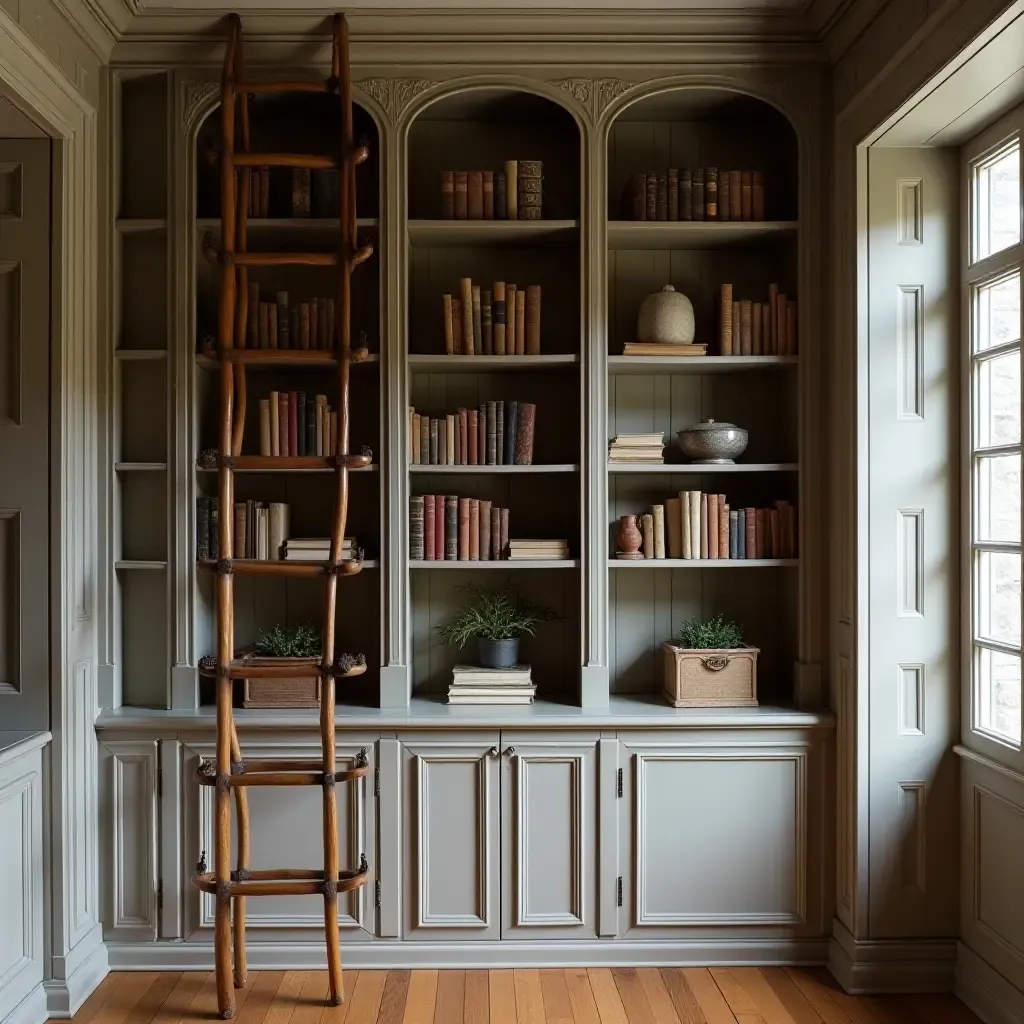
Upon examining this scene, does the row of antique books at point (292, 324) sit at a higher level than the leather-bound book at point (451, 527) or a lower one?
higher

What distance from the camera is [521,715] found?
3.42 m

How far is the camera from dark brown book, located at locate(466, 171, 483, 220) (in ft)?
11.7

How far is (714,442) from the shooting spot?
358cm

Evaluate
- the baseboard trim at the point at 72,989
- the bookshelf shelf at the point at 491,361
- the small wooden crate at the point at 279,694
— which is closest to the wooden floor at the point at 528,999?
the baseboard trim at the point at 72,989

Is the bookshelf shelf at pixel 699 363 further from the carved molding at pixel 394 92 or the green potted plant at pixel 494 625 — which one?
the carved molding at pixel 394 92

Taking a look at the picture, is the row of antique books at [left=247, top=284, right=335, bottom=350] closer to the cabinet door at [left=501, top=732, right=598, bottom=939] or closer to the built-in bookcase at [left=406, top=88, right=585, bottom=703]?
the built-in bookcase at [left=406, top=88, right=585, bottom=703]

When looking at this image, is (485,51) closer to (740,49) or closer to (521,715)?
(740,49)

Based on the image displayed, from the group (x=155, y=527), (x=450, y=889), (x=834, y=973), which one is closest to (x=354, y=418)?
(x=155, y=527)

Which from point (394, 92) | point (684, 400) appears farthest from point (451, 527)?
point (394, 92)

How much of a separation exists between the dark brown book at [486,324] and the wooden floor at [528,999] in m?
2.11

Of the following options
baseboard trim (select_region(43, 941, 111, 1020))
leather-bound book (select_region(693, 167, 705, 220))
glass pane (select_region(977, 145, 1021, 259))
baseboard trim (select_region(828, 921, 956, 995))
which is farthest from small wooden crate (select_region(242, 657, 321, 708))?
glass pane (select_region(977, 145, 1021, 259))

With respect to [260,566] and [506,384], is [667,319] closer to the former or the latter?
[506,384]

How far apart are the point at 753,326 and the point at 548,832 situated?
6.19 feet

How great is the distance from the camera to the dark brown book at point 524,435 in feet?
11.7
